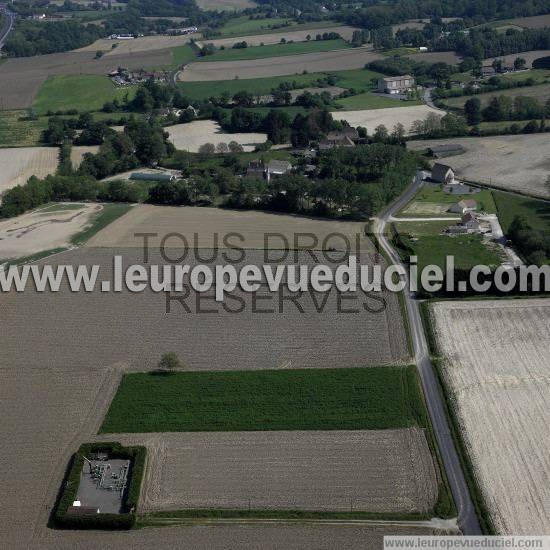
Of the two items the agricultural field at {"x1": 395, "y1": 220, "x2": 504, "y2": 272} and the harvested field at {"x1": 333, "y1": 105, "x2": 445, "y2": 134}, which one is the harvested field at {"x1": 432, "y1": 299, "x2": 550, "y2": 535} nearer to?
the agricultural field at {"x1": 395, "y1": 220, "x2": 504, "y2": 272}

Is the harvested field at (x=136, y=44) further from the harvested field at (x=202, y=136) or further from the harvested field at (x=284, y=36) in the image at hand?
the harvested field at (x=202, y=136)

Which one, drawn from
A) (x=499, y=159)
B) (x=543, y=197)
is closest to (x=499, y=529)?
(x=543, y=197)

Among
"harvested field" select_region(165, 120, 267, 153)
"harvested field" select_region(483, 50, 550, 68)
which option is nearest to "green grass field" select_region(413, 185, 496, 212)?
"harvested field" select_region(165, 120, 267, 153)

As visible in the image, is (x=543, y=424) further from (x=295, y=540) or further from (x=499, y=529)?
(x=295, y=540)

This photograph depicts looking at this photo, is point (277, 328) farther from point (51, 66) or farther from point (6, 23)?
point (6, 23)

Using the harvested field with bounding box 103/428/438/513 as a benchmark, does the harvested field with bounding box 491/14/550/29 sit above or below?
below

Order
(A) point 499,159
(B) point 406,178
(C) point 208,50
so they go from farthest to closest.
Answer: (C) point 208,50 → (A) point 499,159 → (B) point 406,178
